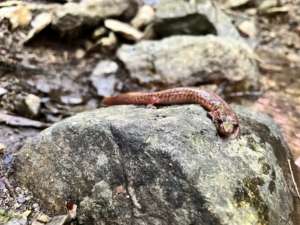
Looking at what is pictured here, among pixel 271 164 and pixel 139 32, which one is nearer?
pixel 271 164

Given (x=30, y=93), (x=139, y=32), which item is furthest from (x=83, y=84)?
(x=139, y=32)

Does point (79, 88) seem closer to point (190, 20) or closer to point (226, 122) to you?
point (190, 20)

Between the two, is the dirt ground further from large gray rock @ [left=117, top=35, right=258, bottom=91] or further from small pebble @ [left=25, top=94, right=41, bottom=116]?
large gray rock @ [left=117, top=35, right=258, bottom=91]

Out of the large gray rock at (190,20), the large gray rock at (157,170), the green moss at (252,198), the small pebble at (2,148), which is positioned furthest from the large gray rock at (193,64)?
the green moss at (252,198)

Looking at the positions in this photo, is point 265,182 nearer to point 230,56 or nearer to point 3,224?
point 3,224

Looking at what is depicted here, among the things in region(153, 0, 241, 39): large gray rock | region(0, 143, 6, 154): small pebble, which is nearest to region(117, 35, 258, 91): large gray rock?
region(153, 0, 241, 39): large gray rock

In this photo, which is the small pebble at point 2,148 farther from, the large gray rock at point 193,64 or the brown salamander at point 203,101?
the large gray rock at point 193,64

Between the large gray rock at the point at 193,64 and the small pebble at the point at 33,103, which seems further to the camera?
the large gray rock at the point at 193,64
